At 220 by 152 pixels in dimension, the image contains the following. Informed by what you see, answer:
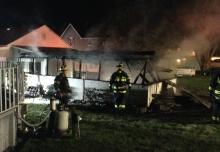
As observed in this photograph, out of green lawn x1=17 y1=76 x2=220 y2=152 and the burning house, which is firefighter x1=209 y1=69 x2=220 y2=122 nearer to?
green lawn x1=17 y1=76 x2=220 y2=152

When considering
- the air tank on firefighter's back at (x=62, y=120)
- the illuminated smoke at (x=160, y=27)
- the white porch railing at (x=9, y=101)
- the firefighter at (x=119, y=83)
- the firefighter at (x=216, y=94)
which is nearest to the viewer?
the white porch railing at (x=9, y=101)

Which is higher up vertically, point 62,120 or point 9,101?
point 9,101

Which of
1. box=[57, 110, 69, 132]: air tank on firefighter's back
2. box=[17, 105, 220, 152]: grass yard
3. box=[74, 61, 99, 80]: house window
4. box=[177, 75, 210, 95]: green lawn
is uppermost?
box=[74, 61, 99, 80]: house window

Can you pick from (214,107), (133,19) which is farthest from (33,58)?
(133,19)

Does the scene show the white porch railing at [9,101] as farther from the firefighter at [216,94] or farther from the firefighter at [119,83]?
the firefighter at [216,94]

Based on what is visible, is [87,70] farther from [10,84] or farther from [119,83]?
[10,84]

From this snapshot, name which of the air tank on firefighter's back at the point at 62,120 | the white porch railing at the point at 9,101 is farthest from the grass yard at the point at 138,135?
the white porch railing at the point at 9,101

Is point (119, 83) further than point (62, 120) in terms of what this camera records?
Yes

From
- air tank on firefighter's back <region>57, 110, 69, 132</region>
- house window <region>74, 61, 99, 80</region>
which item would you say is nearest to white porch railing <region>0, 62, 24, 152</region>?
air tank on firefighter's back <region>57, 110, 69, 132</region>

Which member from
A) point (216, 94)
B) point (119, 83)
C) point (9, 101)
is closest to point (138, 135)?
point (216, 94)

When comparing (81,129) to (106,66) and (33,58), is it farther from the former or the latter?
(33,58)

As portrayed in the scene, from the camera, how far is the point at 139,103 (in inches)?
652

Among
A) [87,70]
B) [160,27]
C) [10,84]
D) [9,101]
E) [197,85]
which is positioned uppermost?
[160,27]

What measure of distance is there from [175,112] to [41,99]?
6942mm
